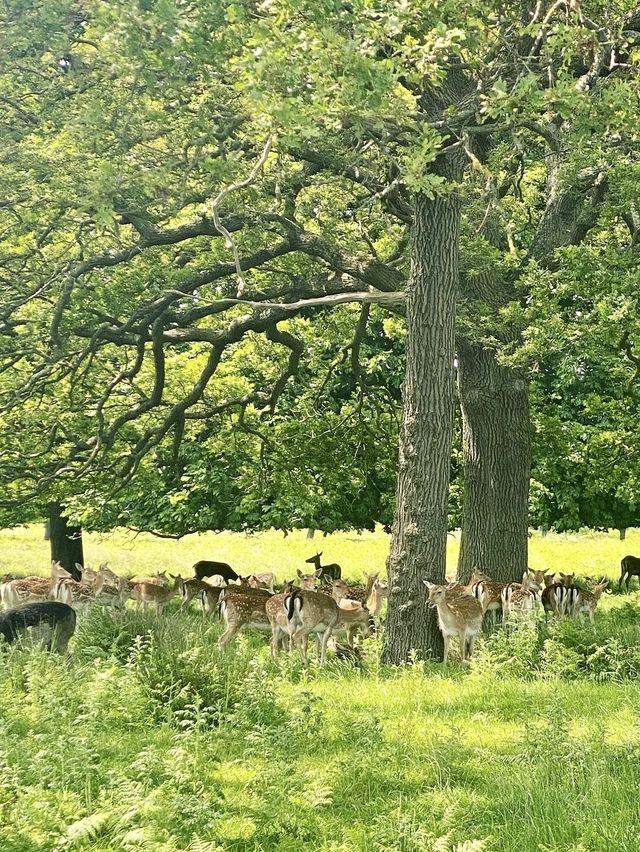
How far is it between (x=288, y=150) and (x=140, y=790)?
27.1 ft

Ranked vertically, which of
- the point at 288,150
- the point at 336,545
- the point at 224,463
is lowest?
the point at 336,545

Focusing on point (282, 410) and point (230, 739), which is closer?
point (230, 739)

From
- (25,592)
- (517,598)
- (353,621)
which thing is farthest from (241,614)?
(25,592)

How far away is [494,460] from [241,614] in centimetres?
405

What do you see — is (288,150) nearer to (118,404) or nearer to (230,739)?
(118,404)

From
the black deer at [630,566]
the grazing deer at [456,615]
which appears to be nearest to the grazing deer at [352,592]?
the grazing deer at [456,615]

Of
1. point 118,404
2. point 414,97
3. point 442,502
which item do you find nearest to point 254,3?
point 414,97

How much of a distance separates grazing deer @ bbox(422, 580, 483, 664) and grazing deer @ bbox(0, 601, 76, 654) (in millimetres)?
4264

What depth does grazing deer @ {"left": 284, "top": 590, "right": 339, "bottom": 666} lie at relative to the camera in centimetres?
1192

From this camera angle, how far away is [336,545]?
33781mm

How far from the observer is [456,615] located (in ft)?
35.9

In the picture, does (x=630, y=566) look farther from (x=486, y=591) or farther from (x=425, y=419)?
(x=425, y=419)

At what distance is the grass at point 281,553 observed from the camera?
86.5 feet

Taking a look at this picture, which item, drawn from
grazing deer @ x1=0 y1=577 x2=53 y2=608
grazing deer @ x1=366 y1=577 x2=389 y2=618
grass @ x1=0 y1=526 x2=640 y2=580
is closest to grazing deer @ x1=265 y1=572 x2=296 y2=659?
grazing deer @ x1=366 y1=577 x2=389 y2=618
